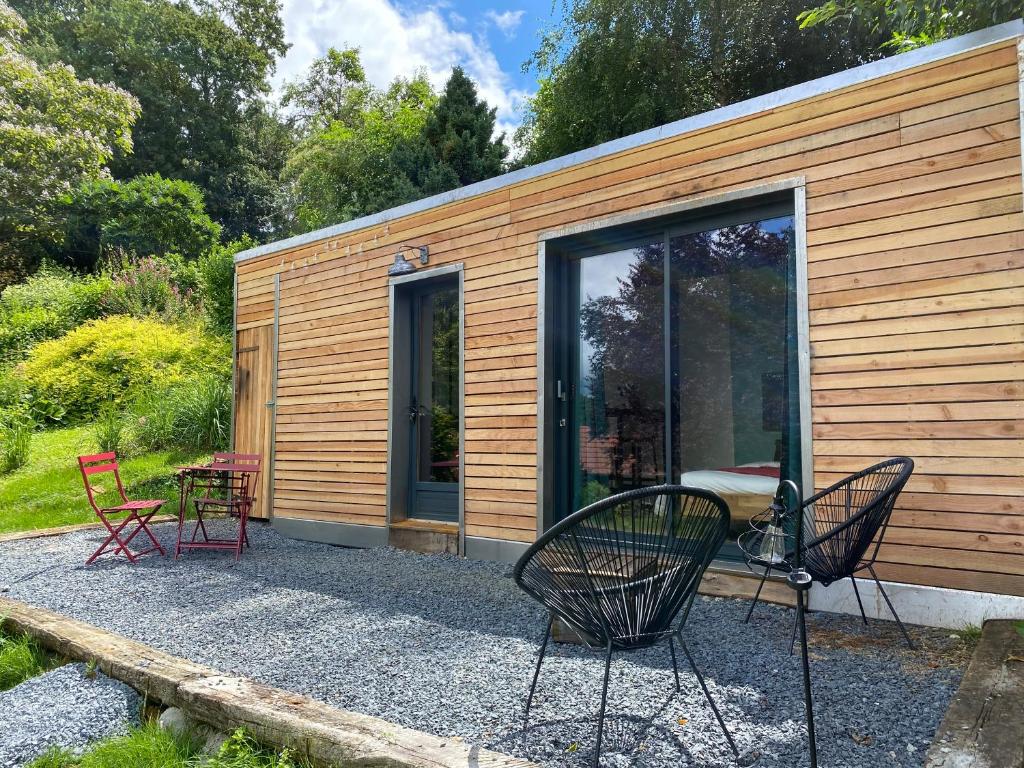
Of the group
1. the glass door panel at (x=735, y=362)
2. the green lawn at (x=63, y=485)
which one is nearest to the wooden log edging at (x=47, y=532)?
the green lawn at (x=63, y=485)

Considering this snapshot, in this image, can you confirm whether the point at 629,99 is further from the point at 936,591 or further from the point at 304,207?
the point at 936,591

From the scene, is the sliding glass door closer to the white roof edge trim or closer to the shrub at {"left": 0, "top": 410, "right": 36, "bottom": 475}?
the white roof edge trim

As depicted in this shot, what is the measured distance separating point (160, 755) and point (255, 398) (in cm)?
505

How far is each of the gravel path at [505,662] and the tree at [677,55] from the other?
1118cm

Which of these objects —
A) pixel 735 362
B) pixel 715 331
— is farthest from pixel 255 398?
pixel 735 362

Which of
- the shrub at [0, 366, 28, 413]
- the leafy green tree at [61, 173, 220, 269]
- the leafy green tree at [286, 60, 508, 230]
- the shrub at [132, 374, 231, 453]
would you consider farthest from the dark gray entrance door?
the leafy green tree at [61, 173, 220, 269]

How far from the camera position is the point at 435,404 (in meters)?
5.49

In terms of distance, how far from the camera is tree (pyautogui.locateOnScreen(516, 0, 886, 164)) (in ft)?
40.0

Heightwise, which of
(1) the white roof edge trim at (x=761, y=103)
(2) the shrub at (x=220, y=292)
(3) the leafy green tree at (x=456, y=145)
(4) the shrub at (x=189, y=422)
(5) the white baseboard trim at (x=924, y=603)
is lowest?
(5) the white baseboard trim at (x=924, y=603)

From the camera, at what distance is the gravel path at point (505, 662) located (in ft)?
6.63

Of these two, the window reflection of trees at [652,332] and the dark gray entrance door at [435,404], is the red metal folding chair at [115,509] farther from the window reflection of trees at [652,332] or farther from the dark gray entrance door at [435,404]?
the window reflection of trees at [652,332]

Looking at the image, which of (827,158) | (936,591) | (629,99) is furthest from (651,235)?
(629,99)

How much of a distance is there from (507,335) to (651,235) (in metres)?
1.25

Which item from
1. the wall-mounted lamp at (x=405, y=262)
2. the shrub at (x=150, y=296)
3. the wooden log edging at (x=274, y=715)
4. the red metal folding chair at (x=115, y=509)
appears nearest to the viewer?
the wooden log edging at (x=274, y=715)
